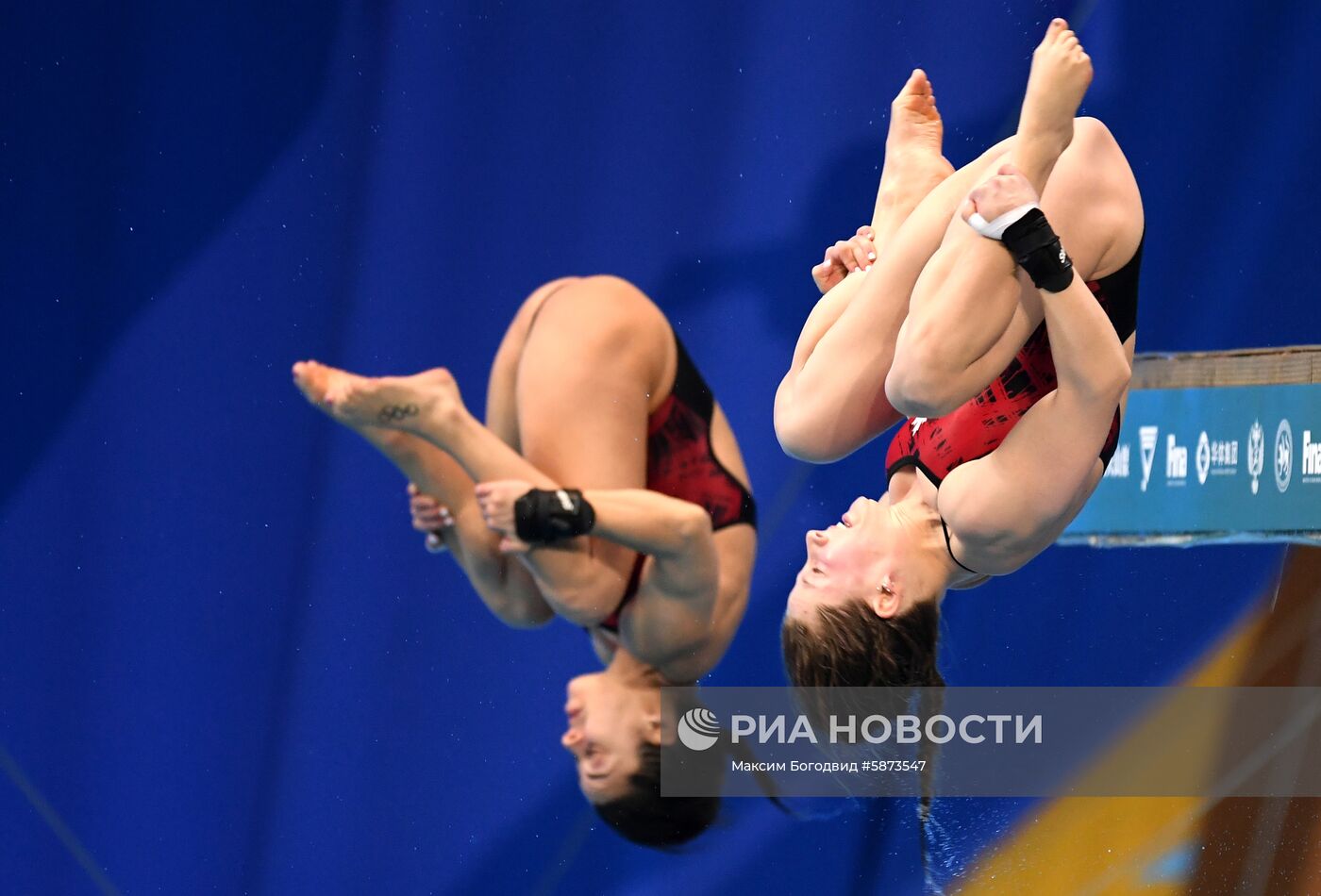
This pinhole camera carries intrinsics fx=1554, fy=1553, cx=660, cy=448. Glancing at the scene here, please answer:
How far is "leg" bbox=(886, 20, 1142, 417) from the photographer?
6.11 ft

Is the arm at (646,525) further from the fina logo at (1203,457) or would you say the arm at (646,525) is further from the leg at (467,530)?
the fina logo at (1203,457)

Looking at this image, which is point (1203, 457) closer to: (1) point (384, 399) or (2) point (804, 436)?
(2) point (804, 436)

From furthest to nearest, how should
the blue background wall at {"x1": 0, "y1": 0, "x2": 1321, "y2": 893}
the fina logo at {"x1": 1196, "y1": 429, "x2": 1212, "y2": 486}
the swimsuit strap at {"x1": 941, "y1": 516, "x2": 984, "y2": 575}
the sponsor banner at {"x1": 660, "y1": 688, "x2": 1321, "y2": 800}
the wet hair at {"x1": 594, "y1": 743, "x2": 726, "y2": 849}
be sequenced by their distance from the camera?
the blue background wall at {"x1": 0, "y1": 0, "x2": 1321, "y2": 893} < the fina logo at {"x1": 1196, "y1": 429, "x2": 1212, "y2": 486} < the sponsor banner at {"x1": 660, "y1": 688, "x2": 1321, "y2": 800} < the wet hair at {"x1": 594, "y1": 743, "x2": 726, "y2": 849} < the swimsuit strap at {"x1": 941, "y1": 516, "x2": 984, "y2": 575}

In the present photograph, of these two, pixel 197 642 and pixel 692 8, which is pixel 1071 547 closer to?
pixel 692 8

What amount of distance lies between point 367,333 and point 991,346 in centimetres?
183

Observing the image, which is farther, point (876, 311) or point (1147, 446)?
point (1147, 446)

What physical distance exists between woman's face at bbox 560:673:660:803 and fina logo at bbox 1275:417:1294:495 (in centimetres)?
142

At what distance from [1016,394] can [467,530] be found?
77 centimetres

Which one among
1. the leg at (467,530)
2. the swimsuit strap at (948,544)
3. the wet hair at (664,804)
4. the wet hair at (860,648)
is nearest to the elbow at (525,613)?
the leg at (467,530)

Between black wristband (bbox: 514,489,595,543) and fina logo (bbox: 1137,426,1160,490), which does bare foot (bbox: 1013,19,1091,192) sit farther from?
fina logo (bbox: 1137,426,1160,490)

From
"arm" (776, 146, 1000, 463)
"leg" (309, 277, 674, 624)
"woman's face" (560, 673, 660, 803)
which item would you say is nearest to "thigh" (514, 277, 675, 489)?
"leg" (309, 277, 674, 624)

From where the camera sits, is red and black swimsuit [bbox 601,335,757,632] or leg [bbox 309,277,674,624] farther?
red and black swimsuit [bbox 601,335,757,632]

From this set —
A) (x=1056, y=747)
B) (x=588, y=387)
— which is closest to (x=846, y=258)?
(x=588, y=387)

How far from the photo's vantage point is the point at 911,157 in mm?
2354
